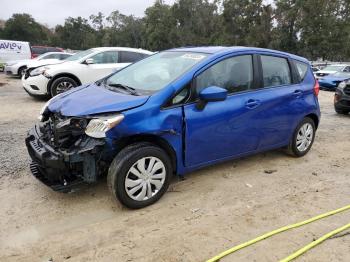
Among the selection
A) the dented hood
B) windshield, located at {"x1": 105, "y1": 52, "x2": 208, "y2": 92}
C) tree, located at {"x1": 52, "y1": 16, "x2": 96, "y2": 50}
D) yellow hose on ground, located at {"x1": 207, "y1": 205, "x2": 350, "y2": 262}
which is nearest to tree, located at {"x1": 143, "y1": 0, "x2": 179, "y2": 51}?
tree, located at {"x1": 52, "y1": 16, "x2": 96, "y2": 50}

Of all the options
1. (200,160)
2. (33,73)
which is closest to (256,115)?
(200,160)

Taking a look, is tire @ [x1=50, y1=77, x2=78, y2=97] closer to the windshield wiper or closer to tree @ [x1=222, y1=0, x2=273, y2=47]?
Answer: the windshield wiper

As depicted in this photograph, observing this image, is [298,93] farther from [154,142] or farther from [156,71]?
[154,142]

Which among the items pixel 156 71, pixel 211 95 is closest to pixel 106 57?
pixel 156 71

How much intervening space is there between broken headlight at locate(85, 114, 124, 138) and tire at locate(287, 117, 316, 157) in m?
2.95

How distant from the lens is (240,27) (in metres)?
42.2

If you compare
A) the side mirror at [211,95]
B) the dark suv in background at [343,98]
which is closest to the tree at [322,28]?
the dark suv in background at [343,98]

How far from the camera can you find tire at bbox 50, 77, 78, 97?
9180 mm

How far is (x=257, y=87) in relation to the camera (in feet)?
14.9

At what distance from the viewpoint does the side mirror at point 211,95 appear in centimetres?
383

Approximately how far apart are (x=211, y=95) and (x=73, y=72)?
21.2ft

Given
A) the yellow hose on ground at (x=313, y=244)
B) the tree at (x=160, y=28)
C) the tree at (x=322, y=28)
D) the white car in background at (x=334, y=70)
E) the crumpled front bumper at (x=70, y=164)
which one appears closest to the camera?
the yellow hose on ground at (x=313, y=244)

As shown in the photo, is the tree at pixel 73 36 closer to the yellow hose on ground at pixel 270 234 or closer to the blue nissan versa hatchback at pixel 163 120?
the blue nissan versa hatchback at pixel 163 120

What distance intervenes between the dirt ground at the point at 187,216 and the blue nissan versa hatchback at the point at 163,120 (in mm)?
298
